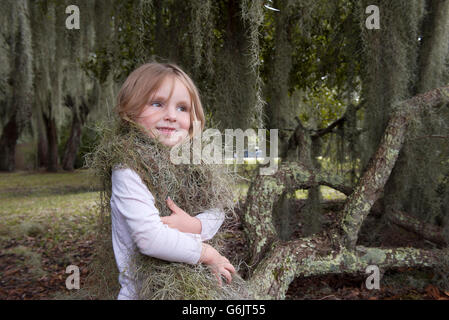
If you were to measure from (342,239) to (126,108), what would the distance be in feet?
4.18

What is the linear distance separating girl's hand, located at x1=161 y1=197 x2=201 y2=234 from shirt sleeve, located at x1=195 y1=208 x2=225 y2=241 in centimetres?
2

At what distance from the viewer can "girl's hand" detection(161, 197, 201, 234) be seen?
42.2 inches

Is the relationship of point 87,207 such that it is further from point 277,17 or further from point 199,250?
point 199,250

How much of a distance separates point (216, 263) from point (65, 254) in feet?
9.08

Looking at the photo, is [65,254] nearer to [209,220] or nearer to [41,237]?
[41,237]

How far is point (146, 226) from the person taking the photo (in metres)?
0.95

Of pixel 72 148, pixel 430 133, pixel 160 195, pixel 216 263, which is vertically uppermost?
pixel 430 133

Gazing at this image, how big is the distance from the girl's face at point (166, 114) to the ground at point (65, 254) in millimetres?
356

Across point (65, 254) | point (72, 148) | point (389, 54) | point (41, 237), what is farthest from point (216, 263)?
point (72, 148)

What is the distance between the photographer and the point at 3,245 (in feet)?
11.5

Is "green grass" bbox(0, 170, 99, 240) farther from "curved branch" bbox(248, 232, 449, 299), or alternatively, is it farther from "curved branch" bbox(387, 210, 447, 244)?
"curved branch" bbox(387, 210, 447, 244)

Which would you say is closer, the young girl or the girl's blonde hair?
the young girl

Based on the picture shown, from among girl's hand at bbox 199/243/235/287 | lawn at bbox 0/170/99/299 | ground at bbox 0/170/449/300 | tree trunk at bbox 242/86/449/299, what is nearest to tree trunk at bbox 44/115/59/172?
lawn at bbox 0/170/99/299

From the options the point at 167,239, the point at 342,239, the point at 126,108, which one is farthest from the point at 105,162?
the point at 342,239
